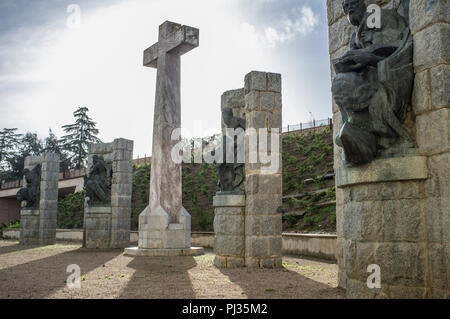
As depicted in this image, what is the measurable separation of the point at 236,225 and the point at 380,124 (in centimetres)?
524

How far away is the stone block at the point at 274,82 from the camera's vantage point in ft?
28.5

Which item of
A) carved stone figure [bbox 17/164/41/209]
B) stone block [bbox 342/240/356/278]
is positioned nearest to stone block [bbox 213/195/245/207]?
stone block [bbox 342/240/356/278]

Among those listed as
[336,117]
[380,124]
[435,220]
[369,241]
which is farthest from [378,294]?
[336,117]

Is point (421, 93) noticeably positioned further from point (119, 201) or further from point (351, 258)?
point (119, 201)

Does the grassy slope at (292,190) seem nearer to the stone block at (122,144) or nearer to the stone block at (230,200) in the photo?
the stone block at (230,200)

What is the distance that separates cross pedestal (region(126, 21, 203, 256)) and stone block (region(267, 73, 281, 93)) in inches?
168

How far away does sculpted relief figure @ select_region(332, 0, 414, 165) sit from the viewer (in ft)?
11.8

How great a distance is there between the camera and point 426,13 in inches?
136

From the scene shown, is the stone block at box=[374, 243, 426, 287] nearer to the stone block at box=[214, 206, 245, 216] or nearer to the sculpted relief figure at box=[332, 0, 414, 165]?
the sculpted relief figure at box=[332, 0, 414, 165]

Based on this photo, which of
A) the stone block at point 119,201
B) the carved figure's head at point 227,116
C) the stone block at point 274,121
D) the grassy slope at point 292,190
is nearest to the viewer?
the stone block at point 274,121

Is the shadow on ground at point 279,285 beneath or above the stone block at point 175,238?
beneath

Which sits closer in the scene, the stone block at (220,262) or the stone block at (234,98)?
the stone block at (220,262)

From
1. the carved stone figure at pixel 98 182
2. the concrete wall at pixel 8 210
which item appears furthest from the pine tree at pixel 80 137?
the carved stone figure at pixel 98 182

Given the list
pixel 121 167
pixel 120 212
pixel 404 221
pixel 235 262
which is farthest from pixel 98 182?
pixel 404 221
